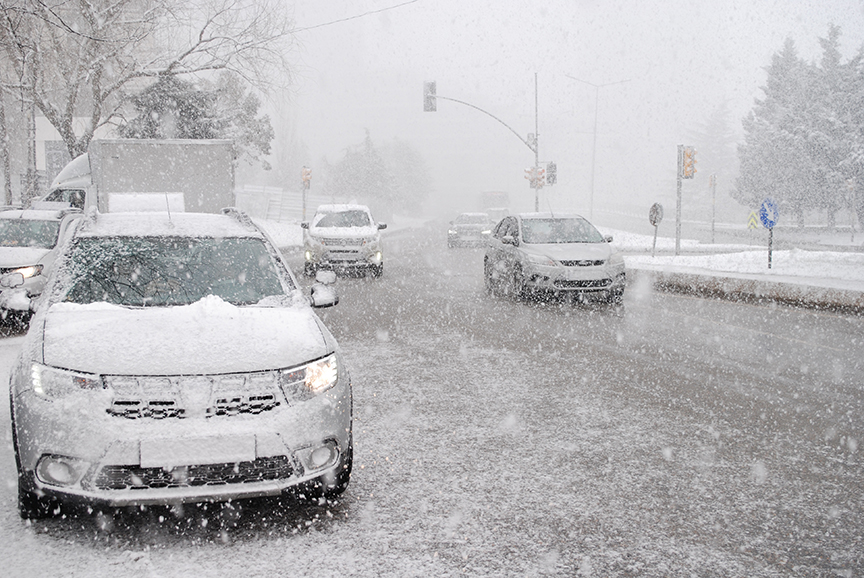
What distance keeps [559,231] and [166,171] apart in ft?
26.8

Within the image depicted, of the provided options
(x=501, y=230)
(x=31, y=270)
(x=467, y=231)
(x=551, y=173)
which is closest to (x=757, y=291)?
(x=501, y=230)

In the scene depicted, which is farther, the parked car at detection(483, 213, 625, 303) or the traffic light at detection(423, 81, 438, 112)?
the traffic light at detection(423, 81, 438, 112)

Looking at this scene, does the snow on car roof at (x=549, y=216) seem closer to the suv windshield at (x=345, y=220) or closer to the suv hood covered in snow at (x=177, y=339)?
the suv windshield at (x=345, y=220)

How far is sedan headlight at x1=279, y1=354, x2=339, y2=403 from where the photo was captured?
353 centimetres

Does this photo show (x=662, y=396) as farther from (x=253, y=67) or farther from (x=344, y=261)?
(x=253, y=67)

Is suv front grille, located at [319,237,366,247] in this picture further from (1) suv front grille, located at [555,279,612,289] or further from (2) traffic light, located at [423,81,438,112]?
(2) traffic light, located at [423,81,438,112]

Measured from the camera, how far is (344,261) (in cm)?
1731

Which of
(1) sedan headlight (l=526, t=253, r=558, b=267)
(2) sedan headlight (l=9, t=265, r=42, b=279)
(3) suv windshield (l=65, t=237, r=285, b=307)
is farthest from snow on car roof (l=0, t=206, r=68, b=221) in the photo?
(3) suv windshield (l=65, t=237, r=285, b=307)

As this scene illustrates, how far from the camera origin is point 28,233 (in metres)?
11.5

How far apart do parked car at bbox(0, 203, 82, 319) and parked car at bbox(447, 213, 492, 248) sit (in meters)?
21.0

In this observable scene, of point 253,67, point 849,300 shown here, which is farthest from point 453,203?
point 849,300

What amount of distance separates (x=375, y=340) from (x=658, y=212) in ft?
50.1

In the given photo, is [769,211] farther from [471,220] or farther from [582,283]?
→ [471,220]

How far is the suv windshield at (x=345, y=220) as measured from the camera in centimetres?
1834
